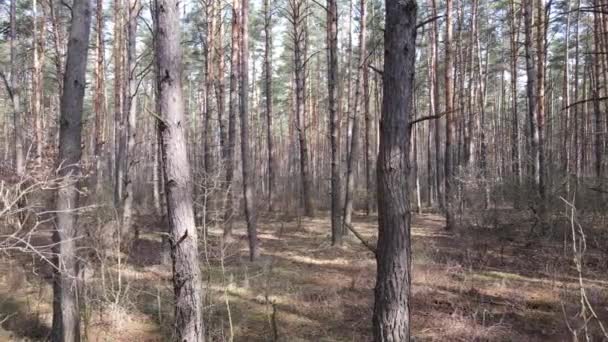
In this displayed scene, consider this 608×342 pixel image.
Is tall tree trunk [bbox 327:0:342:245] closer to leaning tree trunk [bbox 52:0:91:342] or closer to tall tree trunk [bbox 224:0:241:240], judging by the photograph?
tall tree trunk [bbox 224:0:241:240]

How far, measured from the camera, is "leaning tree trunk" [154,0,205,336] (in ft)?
12.3

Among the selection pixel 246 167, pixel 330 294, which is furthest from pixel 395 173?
pixel 246 167

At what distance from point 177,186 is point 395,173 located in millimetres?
1964

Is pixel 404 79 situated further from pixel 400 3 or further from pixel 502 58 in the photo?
pixel 502 58

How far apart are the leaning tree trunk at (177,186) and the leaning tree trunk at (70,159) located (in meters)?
1.55

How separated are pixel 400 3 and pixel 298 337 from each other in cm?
419

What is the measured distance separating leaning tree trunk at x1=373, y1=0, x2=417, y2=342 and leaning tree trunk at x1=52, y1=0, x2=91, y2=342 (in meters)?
3.42

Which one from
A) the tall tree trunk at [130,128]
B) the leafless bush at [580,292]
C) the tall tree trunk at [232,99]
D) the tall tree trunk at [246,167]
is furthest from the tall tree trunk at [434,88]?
the leafless bush at [580,292]

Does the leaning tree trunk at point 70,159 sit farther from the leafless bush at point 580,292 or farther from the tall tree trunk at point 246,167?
the leafless bush at point 580,292

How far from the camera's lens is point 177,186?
377 centimetres

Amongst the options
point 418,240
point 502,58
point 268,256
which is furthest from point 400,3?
point 502,58

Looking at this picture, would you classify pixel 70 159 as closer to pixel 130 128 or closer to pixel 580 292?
pixel 580 292

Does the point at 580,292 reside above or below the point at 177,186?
below

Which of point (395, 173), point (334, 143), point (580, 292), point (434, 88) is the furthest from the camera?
point (434, 88)
